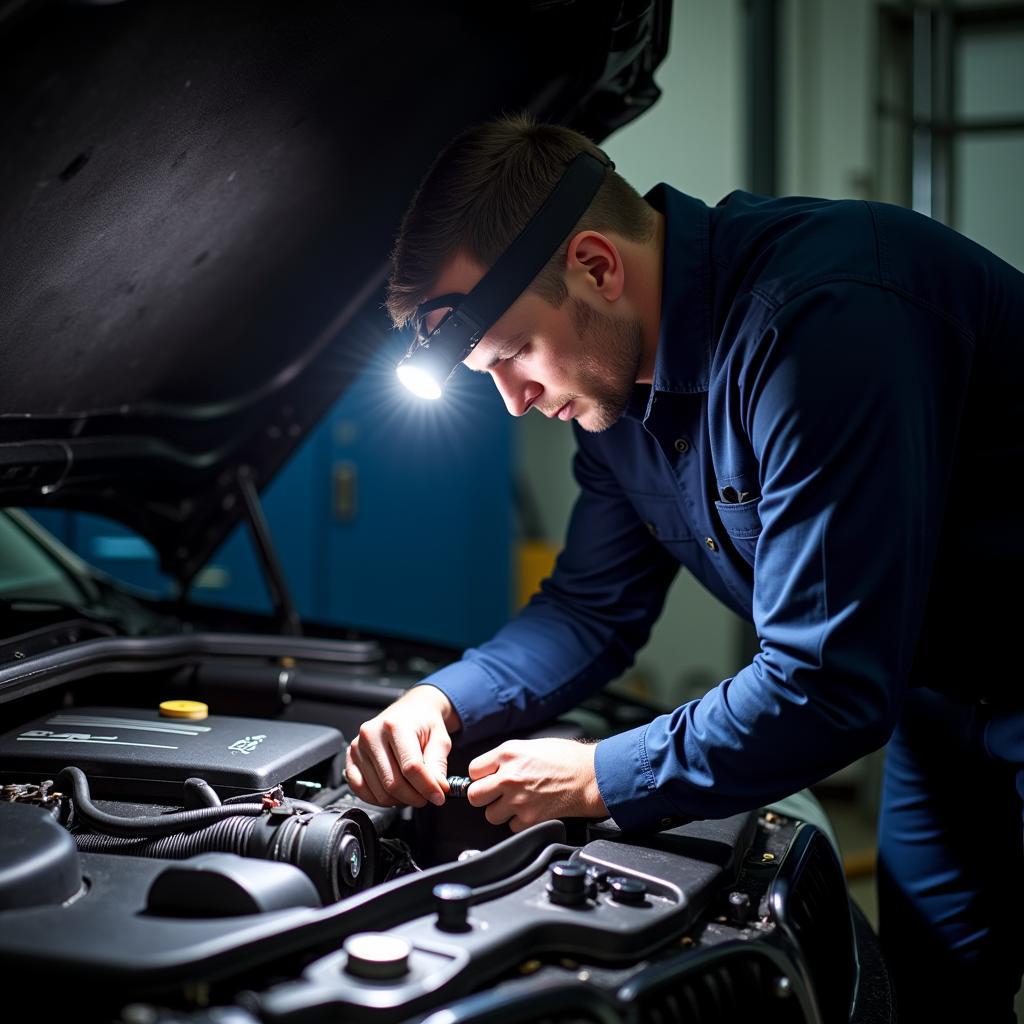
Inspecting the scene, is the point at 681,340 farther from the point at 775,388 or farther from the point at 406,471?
the point at 406,471

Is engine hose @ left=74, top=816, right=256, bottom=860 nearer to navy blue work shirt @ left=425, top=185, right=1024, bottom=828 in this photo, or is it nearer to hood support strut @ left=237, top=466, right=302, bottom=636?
navy blue work shirt @ left=425, top=185, right=1024, bottom=828

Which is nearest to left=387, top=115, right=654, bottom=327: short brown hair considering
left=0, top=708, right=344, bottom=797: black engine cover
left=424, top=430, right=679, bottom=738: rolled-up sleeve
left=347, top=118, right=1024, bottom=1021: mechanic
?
left=347, top=118, right=1024, bottom=1021: mechanic

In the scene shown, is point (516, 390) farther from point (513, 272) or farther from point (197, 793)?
point (197, 793)

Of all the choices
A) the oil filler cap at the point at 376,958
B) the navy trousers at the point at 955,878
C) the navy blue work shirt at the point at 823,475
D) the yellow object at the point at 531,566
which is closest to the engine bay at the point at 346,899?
the oil filler cap at the point at 376,958

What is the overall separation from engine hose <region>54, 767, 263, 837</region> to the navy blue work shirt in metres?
0.36

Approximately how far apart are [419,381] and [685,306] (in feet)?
1.04

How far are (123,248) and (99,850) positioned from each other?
681 millimetres

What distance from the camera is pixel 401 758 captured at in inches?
47.8

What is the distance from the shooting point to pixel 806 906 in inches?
44.9

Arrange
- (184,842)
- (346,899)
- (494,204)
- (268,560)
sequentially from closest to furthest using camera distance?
(346,899) < (184,842) < (494,204) < (268,560)

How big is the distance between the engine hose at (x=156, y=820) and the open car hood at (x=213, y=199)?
0.54 metres

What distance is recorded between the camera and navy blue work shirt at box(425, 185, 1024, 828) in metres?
0.96

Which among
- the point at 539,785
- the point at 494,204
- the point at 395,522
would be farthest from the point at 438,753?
the point at 395,522

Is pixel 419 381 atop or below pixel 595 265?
below
